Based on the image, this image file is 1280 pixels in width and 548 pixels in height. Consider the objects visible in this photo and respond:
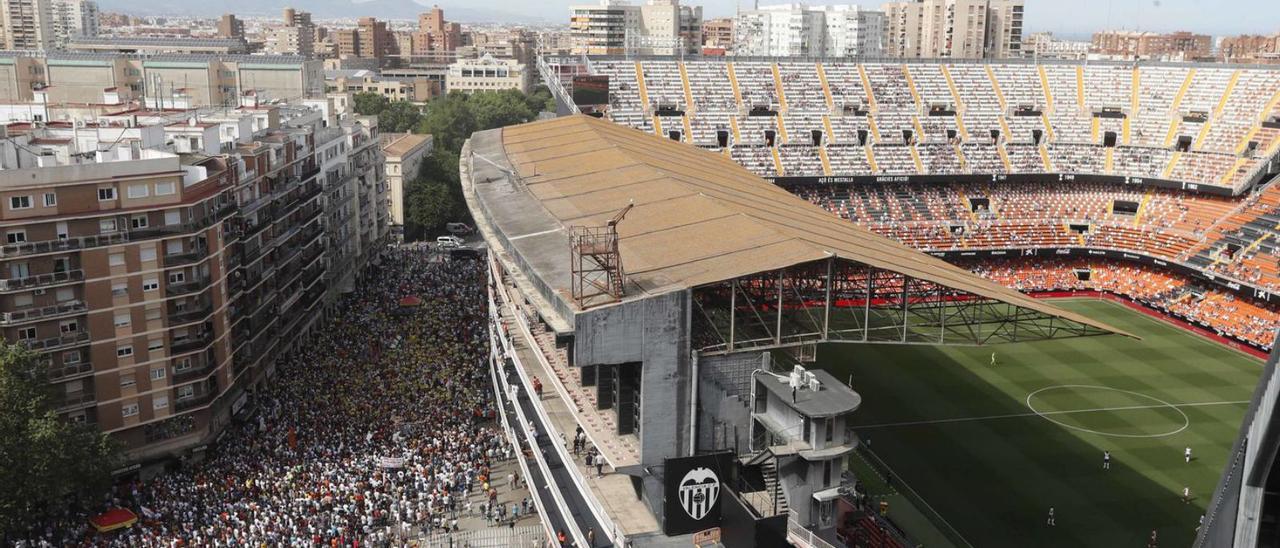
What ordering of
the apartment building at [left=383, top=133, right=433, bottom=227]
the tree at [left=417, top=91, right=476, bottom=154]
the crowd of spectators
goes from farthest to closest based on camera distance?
the tree at [left=417, top=91, right=476, bottom=154]
the apartment building at [left=383, top=133, right=433, bottom=227]
the crowd of spectators

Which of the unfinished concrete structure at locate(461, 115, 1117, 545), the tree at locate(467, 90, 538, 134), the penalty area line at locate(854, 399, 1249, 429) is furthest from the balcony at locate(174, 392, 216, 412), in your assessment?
the tree at locate(467, 90, 538, 134)

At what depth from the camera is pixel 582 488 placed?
34562mm

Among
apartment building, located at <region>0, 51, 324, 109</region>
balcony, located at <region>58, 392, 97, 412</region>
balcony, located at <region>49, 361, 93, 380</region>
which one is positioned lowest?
balcony, located at <region>58, 392, 97, 412</region>

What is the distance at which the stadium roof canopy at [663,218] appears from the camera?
108ft

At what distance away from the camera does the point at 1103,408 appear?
53.4m

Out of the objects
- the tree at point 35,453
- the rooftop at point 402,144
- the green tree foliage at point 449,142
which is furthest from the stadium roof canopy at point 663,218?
the rooftop at point 402,144

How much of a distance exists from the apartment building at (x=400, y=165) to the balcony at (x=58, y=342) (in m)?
53.1

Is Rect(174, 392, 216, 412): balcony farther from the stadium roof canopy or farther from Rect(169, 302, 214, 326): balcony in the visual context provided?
the stadium roof canopy

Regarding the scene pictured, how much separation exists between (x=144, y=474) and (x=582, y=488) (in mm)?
20858

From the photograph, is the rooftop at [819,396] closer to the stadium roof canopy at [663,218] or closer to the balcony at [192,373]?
the stadium roof canopy at [663,218]

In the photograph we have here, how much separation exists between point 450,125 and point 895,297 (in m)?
84.6

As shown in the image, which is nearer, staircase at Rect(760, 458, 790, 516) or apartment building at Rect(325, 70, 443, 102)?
staircase at Rect(760, 458, 790, 516)

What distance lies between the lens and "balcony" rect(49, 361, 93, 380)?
41844 millimetres

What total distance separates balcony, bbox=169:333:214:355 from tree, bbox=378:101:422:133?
95.0 metres
